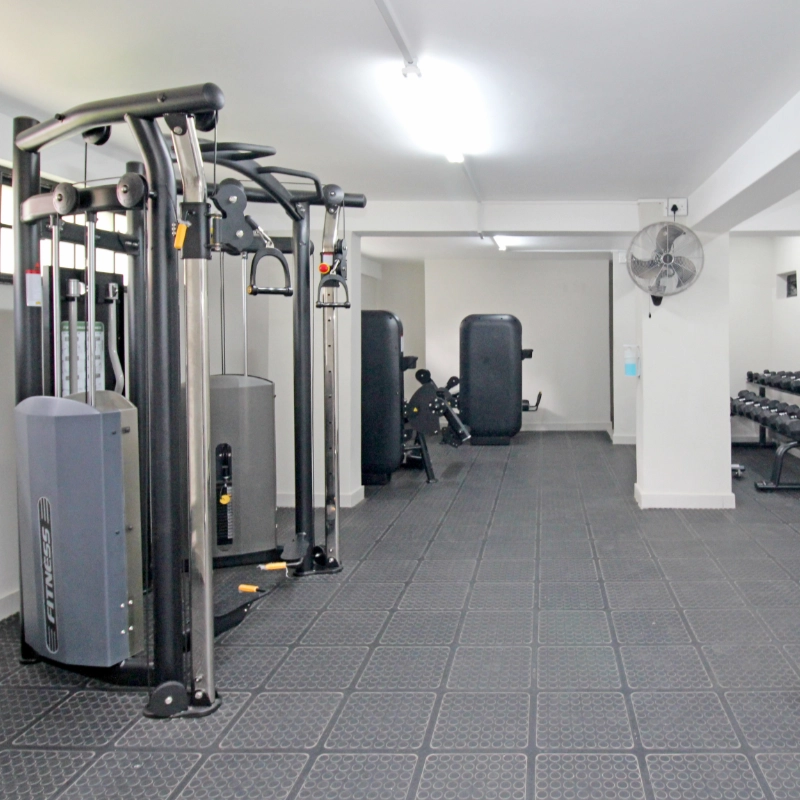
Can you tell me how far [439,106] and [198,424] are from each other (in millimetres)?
1825

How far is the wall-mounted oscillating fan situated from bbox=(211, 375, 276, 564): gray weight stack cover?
261cm

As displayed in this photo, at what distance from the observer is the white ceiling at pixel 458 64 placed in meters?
2.45

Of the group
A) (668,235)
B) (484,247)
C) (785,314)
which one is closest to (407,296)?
(484,247)

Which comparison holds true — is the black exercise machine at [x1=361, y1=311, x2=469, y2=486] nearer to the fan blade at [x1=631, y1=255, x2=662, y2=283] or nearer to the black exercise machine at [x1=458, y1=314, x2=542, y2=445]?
the fan blade at [x1=631, y1=255, x2=662, y2=283]

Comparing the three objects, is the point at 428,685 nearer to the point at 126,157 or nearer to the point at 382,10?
the point at 382,10

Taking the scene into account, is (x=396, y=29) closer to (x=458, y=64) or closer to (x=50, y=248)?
(x=458, y=64)

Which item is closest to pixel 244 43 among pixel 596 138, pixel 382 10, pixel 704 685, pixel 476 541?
pixel 382 10

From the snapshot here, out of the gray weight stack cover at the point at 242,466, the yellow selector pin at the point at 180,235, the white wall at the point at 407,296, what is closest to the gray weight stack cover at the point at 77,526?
the yellow selector pin at the point at 180,235

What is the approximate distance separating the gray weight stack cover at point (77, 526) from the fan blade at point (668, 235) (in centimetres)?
377

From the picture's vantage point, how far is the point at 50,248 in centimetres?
361

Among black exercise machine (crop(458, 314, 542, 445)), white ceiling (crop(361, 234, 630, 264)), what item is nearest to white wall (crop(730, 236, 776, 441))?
white ceiling (crop(361, 234, 630, 264))

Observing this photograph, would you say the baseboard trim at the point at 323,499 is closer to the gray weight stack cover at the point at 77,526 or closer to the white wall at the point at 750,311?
the gray weight stack cover at the point at 77,526

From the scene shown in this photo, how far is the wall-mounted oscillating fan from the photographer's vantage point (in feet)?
16.5

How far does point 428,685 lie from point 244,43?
234cm
